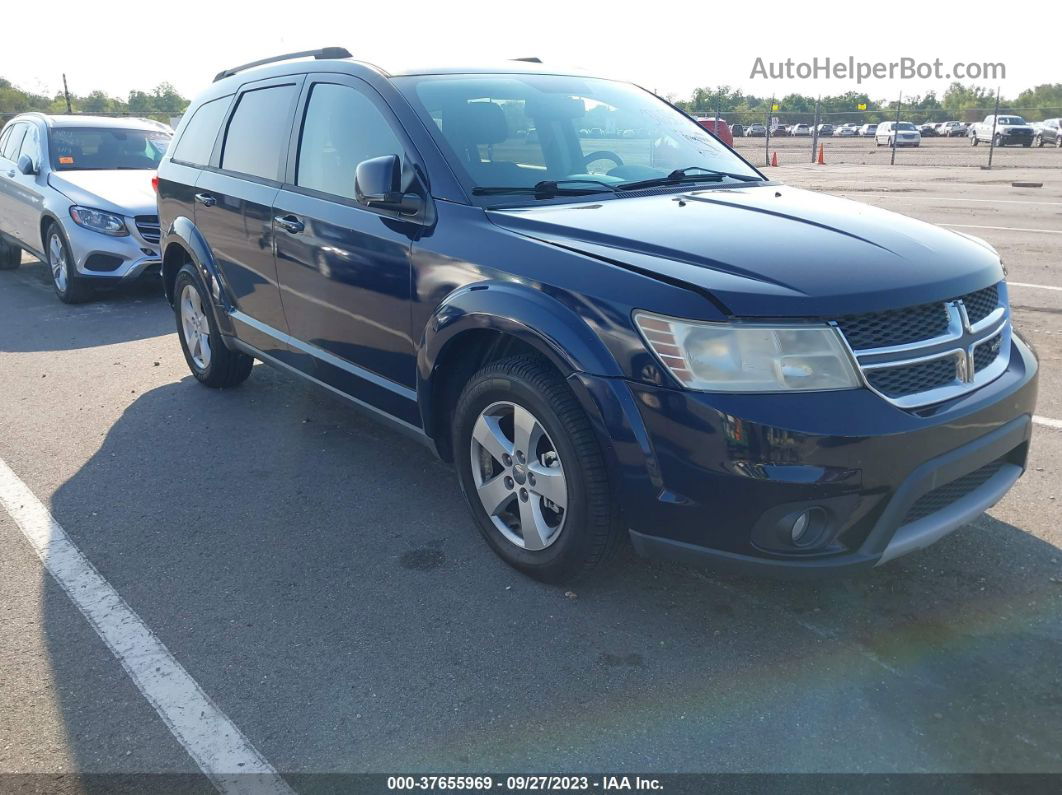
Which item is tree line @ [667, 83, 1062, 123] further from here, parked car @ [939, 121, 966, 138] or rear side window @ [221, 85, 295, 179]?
rear side window @ [221, 85, 295, 179]

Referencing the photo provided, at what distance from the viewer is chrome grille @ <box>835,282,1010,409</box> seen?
A: 8.60 ft

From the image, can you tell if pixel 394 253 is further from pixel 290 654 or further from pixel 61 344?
pixel 61 344

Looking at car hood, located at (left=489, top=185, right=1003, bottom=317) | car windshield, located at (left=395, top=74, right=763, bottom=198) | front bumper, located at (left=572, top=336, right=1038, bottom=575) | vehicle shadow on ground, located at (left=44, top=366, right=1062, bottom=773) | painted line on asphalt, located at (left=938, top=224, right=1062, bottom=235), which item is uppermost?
car windshield, located at (left=395, top=74, right=763, bottom=198)

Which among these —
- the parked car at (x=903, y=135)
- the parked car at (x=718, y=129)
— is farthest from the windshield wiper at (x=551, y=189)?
the parked car at (x=903, y=135)

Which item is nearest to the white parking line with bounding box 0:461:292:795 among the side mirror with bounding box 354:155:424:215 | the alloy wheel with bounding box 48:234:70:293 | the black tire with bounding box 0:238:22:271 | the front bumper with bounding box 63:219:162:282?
the side mirror with bounding box 354:155:424:215

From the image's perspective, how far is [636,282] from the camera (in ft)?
8.93

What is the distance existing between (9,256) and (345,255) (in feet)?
31.2

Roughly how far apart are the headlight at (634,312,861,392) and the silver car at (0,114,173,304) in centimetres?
737

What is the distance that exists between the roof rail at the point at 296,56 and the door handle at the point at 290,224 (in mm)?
778

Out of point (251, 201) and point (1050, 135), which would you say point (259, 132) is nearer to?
point (251, 201)

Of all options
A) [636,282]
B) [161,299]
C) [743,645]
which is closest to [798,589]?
[743,645]

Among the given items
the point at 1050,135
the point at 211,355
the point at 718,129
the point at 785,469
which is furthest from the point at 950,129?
the point at 785,469

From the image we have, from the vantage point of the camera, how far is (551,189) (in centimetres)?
357

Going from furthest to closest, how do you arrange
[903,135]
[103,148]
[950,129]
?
[950,129], [903,135], [103,148]
